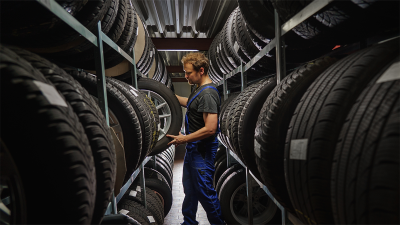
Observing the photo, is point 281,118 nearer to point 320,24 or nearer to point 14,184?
point 320,24

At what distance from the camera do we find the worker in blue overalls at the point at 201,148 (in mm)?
2363

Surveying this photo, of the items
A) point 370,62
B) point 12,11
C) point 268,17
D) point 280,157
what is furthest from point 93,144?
point 268,17

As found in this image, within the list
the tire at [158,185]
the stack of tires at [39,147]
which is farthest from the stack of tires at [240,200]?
the stack of tires at [39,147]

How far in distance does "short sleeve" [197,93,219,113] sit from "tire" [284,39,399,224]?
151 centimetres

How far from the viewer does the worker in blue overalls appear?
7.75 ft

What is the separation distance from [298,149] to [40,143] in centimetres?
84

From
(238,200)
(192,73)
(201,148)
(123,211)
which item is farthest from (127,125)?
(238,200)

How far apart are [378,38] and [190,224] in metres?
2.49

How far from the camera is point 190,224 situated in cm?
257

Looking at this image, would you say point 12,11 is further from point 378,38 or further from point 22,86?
point 378,38

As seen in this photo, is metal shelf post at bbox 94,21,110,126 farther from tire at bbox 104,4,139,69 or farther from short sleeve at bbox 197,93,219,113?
short sleeve at bbox 197,93,219,113

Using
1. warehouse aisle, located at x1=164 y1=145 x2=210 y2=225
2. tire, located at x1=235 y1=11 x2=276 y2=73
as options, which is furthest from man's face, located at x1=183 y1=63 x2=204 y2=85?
warehouse aisle, located at x1=164 y1=145 x2=210 y2=225

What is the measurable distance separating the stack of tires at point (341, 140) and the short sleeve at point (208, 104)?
128cm

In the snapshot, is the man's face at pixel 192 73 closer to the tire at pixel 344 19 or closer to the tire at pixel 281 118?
the tire at pixel 344 19
